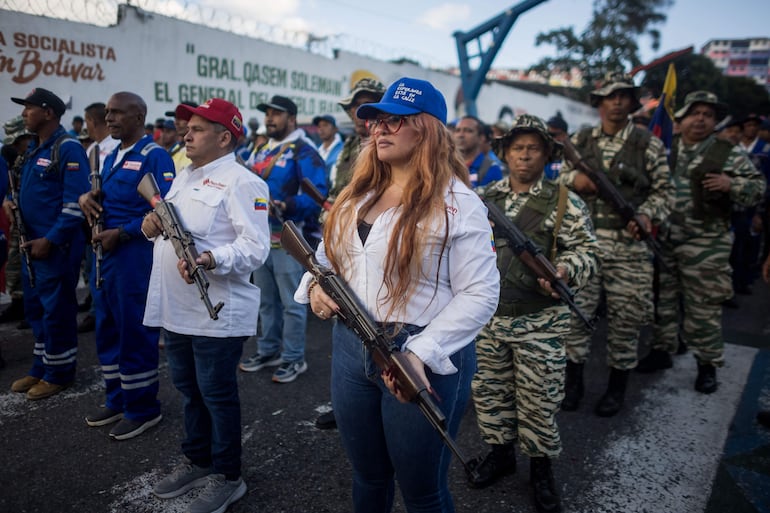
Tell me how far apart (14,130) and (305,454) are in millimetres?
4594

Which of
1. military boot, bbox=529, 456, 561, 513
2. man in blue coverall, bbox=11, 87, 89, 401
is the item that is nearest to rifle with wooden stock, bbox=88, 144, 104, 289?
man in blue coverall, bbox=11, 87, 89, 401

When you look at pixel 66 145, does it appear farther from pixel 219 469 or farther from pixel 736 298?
pixel 736 298

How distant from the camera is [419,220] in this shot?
5.57 ft

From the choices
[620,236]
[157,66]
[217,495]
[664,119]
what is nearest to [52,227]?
[217,495]

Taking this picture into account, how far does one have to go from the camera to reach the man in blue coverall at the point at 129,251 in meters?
3.31

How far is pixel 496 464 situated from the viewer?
295 cm

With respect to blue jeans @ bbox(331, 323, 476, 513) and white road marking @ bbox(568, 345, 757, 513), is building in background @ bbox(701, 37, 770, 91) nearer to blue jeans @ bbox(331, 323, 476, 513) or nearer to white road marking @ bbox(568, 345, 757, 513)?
white road marking @ bbox(568, 345, 757, 513)

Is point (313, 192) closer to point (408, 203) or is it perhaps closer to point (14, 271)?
point (408, 203)

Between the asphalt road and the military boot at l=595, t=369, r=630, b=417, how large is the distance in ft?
0.24

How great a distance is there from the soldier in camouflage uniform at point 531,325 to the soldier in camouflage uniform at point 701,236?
2.10 metres

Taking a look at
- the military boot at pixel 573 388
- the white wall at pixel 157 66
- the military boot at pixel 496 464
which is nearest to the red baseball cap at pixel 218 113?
the military boot at pixel 496 464

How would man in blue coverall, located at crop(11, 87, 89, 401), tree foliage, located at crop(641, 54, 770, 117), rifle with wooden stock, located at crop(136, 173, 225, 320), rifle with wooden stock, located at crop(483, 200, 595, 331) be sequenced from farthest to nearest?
tree foliage, located at crop(641, 54, 770, 117) → man in blue coverall, located at crop(11, 87, 89, 401) → rifle with wooden stock, located at crop(483, 200, 595, 331) → rifle with wooden stock, located at crop(136, 173, 225, 320)

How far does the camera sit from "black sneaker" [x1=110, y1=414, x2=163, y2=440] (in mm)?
3297

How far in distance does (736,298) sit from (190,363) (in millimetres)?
7614
